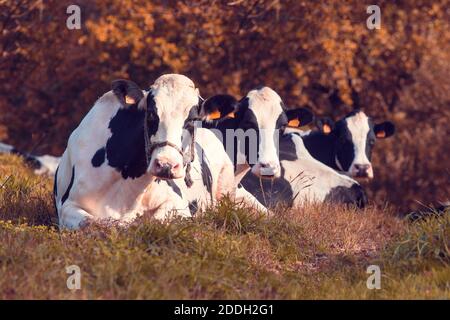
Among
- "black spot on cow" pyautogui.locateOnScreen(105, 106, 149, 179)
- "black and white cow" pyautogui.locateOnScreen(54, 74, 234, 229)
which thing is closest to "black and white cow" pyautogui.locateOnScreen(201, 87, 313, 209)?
"black and white cow" pyautogui.locateOnScreen(54, 74, 234, 229)

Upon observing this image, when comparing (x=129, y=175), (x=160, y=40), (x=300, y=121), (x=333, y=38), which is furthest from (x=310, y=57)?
(x=129, y=175)

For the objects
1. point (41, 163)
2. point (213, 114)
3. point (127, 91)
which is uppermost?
point (41, 163)

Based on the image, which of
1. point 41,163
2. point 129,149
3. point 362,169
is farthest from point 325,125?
point 129,149

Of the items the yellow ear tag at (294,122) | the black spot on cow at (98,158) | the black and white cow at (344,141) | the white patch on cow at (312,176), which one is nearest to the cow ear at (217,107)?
the black spot on cow at (98,158)

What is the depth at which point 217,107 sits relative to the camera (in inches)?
396

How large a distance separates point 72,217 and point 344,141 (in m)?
6.83

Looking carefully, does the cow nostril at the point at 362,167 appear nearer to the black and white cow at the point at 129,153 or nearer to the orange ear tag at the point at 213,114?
the orange ear tag at the point at 213,114

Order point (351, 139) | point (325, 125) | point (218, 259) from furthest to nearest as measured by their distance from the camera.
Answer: point (325, 125) → point (351, 139) → point (218, 259)

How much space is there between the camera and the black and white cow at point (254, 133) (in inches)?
449

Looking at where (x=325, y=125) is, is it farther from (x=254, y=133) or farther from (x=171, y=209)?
(x=171, y=209)

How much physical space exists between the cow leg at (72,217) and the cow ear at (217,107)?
1.34m

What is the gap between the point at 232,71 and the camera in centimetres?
1947
